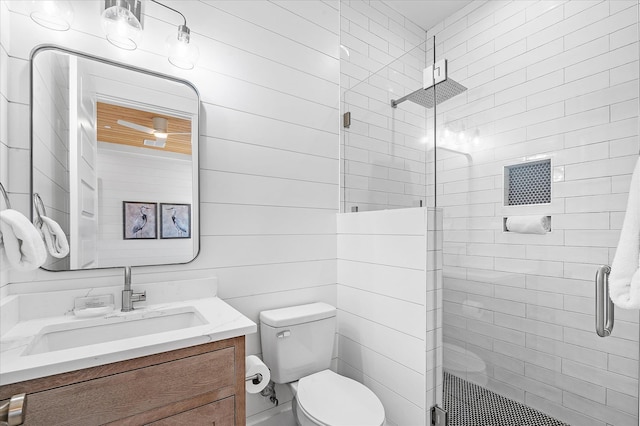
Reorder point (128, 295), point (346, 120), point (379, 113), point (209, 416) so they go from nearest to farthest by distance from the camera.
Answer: point (209, 416) → point (128, 295) → point (379, 113) → point (346, 120)

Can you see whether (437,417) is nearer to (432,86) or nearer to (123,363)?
(123,363)

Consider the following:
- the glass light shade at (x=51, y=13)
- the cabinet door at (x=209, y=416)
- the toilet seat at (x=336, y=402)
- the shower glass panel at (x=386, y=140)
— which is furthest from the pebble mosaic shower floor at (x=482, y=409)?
the glass light shade at (x=51, y=13)

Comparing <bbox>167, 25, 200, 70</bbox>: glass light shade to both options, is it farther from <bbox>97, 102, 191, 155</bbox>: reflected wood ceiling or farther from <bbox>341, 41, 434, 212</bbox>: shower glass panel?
<bbox>341, 41, 434, 212</bbox>: shower glass panel

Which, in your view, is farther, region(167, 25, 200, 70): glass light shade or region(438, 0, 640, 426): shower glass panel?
region(438, 0, 640, 426): shower glass panel

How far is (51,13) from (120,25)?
0.69ft

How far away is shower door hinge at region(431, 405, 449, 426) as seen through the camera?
57.8 inches

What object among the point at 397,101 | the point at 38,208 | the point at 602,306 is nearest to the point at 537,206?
the point at 602,306

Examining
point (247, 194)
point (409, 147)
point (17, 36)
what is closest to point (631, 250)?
point (409, 147)

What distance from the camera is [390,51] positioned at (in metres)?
2.41

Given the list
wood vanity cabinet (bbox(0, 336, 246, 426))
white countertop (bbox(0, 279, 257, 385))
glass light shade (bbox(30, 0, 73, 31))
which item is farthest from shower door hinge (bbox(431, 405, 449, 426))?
glass light shade (bbox(30, 0, 73, 31))

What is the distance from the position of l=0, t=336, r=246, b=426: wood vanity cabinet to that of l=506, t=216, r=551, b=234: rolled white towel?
166 centimetres

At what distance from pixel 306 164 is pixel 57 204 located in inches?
47.1

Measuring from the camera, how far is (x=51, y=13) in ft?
3.66

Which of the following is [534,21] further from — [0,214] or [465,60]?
[0,214]
